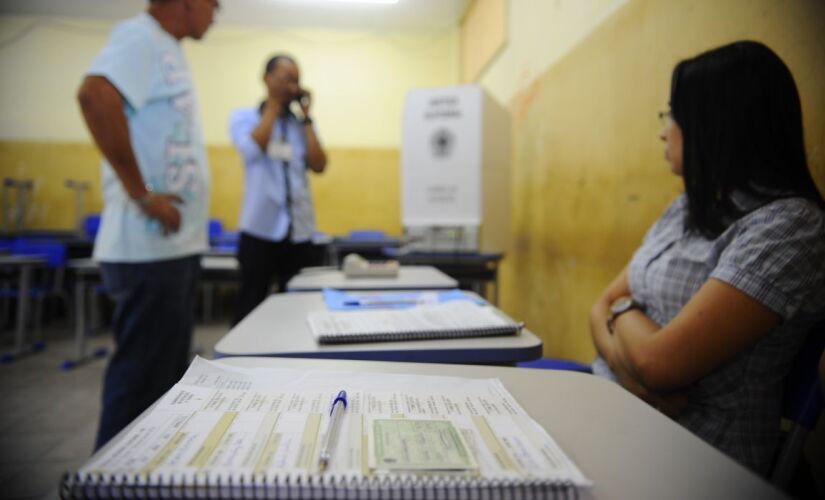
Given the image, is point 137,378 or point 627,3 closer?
point 137,378

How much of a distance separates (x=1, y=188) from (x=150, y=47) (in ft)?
17.7

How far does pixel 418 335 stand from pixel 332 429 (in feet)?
1.47

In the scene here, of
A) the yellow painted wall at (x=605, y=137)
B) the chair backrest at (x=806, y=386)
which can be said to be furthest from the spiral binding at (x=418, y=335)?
the yellow painted wall at (x=605, y=137)

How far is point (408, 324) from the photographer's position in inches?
36.7

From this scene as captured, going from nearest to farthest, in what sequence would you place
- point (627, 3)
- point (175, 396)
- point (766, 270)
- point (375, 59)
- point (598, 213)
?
point (175, 396) → point (766, 270) → point (627, 3) → point (598, 213) → point (375, 59)

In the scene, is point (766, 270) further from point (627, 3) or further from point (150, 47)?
point (150, 47)

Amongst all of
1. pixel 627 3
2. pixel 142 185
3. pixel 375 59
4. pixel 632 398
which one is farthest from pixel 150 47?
pixel 375 59

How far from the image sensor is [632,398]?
0.61m

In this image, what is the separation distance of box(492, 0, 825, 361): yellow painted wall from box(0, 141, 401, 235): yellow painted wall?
2.64 m

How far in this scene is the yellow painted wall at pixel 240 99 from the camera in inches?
209

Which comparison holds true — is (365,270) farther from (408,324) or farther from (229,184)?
(229,184)

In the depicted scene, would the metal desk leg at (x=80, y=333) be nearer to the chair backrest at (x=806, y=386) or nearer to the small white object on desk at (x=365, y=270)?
the small white object on desk at (x=365, y=270)

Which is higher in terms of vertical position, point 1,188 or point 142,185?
point 1,188

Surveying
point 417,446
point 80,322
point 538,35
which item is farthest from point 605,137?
point 80,322
